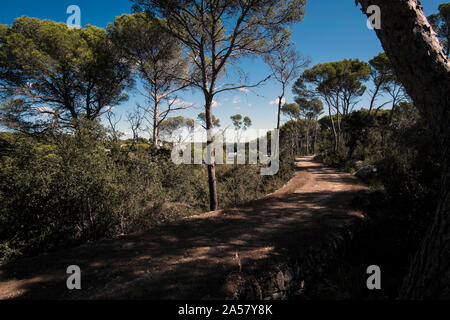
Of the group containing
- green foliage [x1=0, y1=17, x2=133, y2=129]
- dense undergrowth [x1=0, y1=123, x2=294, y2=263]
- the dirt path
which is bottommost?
the dirt path

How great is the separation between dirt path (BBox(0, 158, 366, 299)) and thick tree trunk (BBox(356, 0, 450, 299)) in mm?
1810

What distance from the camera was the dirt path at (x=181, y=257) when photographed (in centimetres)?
254

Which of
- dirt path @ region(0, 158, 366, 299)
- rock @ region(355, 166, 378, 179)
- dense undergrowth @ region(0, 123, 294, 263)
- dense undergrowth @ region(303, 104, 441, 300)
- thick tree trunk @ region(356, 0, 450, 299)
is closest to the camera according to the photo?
thick tree trunk @ region(356, 0, 450, 299)

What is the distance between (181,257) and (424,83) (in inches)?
154

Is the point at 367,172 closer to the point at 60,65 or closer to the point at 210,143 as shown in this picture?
the point at 210,143

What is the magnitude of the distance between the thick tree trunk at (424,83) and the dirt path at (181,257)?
1810mm

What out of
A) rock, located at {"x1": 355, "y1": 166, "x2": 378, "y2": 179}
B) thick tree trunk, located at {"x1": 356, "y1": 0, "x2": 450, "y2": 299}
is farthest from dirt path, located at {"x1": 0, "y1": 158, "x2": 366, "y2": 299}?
rock, located at {"x1": 355, "y1": 166, "x2": 378, "y2": 179}

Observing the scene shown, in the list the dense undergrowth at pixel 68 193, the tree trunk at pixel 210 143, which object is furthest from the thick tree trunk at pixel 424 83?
the tree trunk at pixel 210 143

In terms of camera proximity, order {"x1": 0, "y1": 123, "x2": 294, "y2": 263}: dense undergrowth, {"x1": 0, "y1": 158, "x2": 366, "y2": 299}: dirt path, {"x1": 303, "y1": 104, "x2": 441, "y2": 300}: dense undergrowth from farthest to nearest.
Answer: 1. {"x1": 0, "y1": 123, "x2": 294, "y2": 263}: dense undergrowth
2. {"x1": 303, "y1": 104, "x2": 441, "y2": 300}: dense undergrowth
3. {"x1": 0, "y1": 158, "x2": 366, "y2": 299}: dirt path

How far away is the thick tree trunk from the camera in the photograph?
1.68 meters

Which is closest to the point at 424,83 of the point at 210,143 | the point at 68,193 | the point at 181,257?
the point at 181,257

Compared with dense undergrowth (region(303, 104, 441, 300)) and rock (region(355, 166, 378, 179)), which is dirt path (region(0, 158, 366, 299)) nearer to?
dense undergrowth (region(303, 104, 441, 300))

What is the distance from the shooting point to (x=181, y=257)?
3.40m
